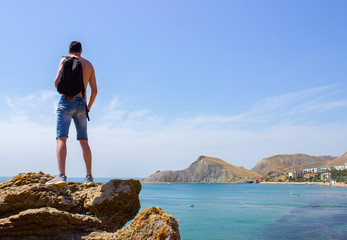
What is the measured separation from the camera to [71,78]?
4438 millimetres

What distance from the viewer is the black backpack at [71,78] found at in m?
4.41

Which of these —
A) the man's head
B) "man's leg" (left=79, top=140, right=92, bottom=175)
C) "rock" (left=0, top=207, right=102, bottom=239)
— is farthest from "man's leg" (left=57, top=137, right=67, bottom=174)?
the man's head

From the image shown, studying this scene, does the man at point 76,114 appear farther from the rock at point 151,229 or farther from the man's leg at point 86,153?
the rock at point 151,229

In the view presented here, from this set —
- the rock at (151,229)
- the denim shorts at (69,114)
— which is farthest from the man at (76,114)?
the rock at (151,229)

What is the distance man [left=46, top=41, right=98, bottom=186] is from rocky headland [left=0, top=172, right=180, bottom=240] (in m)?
0.32

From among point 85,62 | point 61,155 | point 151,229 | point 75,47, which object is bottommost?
point 151,229

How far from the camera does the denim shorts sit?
4418 mm

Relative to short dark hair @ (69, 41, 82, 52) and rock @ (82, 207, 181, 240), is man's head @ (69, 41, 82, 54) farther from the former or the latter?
rock @ (82, 207, 181, 240)

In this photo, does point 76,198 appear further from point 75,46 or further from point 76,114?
point 75,46

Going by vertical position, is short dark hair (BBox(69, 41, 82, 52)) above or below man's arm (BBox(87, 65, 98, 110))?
above

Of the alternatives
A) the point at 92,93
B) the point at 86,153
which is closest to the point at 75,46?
the point at 92,93

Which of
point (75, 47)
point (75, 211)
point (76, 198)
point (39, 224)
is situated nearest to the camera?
point (39, 224)

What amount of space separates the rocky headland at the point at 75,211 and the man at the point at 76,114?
0.32 m

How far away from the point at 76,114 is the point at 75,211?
1560mm
